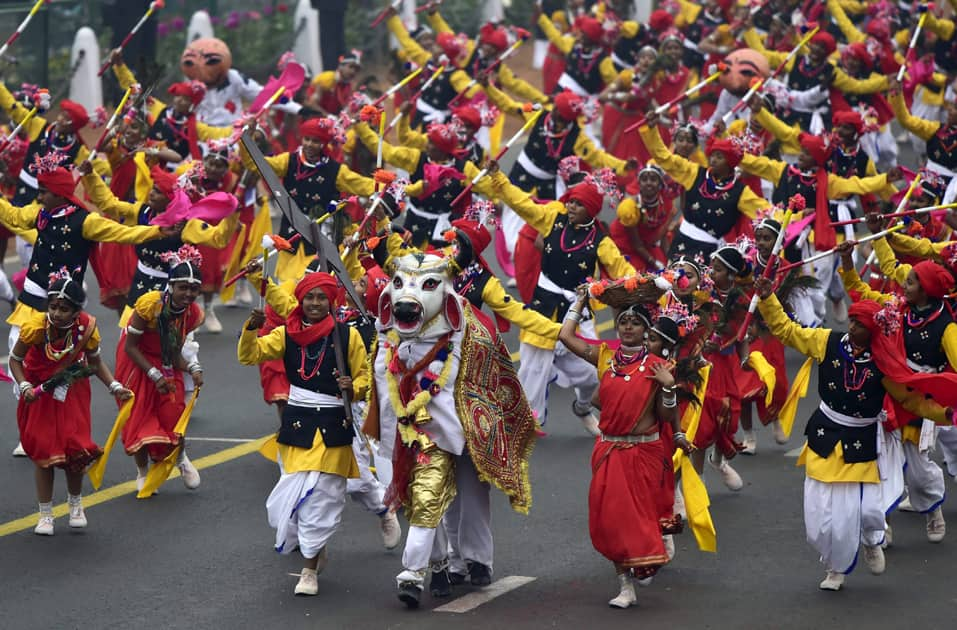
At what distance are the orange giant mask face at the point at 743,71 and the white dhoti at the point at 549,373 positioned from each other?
6418mm

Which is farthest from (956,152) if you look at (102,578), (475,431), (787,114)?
(102,578)

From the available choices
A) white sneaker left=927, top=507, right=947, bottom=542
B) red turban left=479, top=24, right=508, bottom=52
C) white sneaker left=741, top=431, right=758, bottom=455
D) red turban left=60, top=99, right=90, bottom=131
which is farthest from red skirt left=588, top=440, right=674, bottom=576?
red turban left=479, top=24, right=508, bottom=52

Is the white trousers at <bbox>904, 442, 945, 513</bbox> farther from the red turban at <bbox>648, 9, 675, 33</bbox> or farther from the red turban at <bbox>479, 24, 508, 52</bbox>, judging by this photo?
the red turban at <bbox>648, 9, 675, 33</bbox>

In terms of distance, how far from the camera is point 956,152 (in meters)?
15.4

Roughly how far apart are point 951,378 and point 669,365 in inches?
57.4

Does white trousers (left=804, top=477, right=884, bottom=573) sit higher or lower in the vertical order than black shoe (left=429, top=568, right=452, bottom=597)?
higher

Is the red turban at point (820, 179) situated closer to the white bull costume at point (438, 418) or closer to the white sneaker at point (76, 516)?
the white bull costume at point (438, 418)

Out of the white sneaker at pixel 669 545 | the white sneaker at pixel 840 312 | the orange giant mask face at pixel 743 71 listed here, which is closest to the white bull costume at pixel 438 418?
the white sneaker at pixel 669 545

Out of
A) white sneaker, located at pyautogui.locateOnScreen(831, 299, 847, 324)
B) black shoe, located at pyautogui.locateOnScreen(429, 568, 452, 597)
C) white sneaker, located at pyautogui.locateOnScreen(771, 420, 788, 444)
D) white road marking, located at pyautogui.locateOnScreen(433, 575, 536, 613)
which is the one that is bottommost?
white road marking, located at pyautogui.locateOnScreen(433, 575, 536, 613)

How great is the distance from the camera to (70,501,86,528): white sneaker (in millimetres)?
10586

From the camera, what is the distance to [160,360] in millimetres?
11156

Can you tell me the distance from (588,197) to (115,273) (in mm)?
3564

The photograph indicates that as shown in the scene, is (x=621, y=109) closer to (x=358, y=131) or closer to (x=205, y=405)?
(x=358, y=131)

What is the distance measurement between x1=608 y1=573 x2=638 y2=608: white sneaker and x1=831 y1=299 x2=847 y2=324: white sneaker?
23.0 ft
